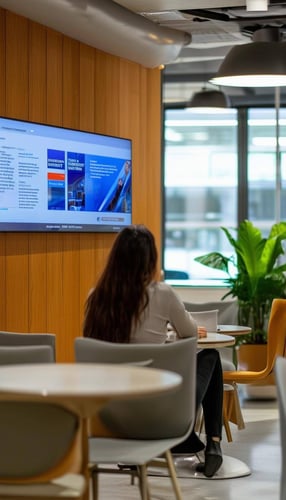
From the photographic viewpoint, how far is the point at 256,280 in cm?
805

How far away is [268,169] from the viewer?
36.4 ft

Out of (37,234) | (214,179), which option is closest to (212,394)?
(37,234)

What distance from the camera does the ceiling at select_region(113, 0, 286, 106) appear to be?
704cm

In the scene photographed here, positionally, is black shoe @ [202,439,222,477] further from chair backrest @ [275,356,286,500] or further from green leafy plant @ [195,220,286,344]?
green leafy plant @ [195,220,286,344]

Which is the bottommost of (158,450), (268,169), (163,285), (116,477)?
(116,477)

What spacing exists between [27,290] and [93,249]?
3.75 feet

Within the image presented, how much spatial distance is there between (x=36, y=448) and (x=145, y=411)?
A: 32.5 inches

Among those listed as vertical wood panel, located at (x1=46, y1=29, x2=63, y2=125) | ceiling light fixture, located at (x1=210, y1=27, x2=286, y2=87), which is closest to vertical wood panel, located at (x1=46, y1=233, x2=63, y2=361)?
vertical wood panel, located at (x1=46, y1=29, x2=63, y2=125)

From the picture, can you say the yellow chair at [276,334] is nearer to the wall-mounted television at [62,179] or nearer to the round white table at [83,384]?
the wall-mounted television at [62,179]

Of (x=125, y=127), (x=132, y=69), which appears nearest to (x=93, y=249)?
(x=125, y=127)

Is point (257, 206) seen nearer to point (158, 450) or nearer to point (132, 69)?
point (132, 69)

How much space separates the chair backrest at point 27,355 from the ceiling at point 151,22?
2.81m

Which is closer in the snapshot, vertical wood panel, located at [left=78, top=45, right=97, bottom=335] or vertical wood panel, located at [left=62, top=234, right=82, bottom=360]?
vertical wood panel, located at [left=62, top=234, right=82, bottom=360]

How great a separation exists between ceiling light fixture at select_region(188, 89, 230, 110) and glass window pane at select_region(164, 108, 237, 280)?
1172 mm
